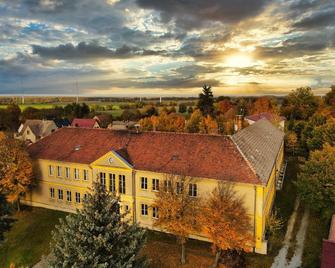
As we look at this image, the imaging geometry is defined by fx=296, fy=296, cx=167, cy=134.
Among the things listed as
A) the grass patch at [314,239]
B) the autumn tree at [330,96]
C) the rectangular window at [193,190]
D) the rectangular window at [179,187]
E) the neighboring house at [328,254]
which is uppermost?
the autumn tree at [330,96]

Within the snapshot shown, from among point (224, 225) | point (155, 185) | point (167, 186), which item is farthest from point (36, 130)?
point (224, 225)

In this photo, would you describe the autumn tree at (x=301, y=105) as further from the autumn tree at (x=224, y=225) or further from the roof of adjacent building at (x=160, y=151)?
the autumn tree at (x=224, y=225)

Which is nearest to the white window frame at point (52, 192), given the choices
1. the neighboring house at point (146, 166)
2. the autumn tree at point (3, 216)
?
the neighboring house at point (146, 166)

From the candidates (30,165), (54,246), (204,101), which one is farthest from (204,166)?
(204,101)

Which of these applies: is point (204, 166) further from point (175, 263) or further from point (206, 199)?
point (175, 263)

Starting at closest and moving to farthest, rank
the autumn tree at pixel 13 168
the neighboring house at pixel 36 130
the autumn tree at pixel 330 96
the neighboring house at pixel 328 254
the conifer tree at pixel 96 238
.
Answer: the conifer tree at pixel 96 238
the neighboring house at pixel 328 254
the autumn tree at pixel 13 168
the neighboring house at pixel 36 130
the autumn tree at pixel 330 96

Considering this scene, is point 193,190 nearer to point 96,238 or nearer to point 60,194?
point 96,238
